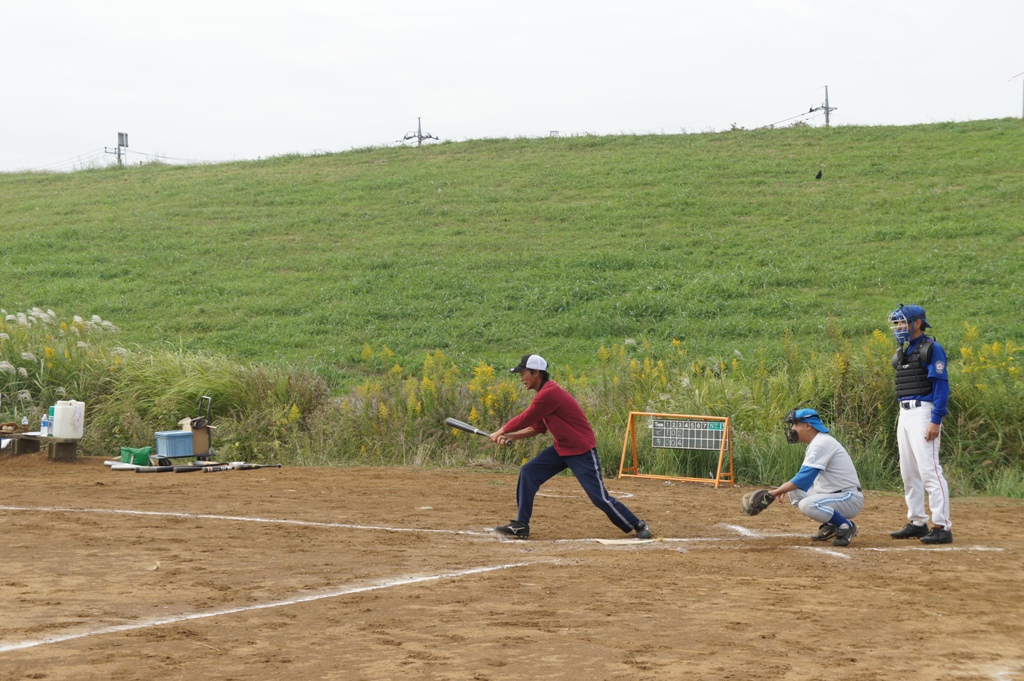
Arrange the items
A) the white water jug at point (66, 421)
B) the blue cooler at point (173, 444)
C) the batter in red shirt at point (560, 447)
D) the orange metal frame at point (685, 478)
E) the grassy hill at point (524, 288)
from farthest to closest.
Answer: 1. the grassy hill at point (524, 288)
2. the white water jug at point (66, 421)
3. the blue cooler at point (173, 444)
4. the orange metal frame at point (685, 478)
5. the batter in red shirt at point (560, 447)

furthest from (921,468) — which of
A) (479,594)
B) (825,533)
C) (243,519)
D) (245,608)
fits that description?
(243,519)

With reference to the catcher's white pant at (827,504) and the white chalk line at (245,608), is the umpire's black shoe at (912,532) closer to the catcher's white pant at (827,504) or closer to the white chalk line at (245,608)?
the catcher's white pant at (827,504)

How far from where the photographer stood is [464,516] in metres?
11.2

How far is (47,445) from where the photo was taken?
1603cm

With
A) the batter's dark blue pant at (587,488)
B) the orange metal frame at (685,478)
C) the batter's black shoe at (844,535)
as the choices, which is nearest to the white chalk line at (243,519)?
the batter's dark blue pant at (587,488)

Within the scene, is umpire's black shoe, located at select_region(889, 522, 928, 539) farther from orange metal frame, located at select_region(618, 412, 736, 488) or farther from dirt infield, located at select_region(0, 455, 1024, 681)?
orange metal frame, located at select_region(618, 412, 736, 488)

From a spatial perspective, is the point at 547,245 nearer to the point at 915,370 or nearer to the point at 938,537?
the point at 915,370

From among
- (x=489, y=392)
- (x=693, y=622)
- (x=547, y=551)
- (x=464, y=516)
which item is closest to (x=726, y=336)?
(x=489, y=392)

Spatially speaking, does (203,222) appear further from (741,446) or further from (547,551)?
(547,551)

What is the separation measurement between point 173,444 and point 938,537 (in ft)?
32.5

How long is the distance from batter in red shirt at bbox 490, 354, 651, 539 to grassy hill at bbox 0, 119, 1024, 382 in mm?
7623

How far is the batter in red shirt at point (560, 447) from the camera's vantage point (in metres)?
9.73

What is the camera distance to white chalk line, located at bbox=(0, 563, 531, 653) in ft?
19.7

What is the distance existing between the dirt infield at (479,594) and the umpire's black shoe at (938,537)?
0.45 ft
